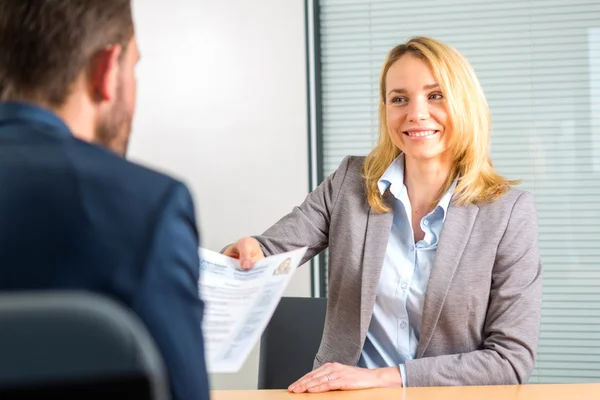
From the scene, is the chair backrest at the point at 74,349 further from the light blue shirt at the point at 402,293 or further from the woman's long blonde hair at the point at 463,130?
the woman's long blonde hair at the point at 463,130

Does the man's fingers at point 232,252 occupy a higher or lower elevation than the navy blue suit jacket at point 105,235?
lower

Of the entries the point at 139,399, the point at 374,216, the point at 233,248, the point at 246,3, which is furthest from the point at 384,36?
the point at 139,399

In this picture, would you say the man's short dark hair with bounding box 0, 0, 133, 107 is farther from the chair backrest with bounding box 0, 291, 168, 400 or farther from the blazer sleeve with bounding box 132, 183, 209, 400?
the chair backrest with bounding box 0, 291, 168, 400

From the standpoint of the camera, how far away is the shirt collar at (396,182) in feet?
8.05

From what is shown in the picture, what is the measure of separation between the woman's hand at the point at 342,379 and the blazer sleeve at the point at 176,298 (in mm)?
1071

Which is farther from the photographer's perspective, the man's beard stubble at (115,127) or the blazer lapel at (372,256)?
the blazer lapel at (372,256)

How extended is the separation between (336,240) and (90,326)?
1893 mm

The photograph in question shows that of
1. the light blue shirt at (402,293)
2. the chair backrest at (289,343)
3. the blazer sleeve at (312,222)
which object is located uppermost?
the blazer sleeve at (312,222)

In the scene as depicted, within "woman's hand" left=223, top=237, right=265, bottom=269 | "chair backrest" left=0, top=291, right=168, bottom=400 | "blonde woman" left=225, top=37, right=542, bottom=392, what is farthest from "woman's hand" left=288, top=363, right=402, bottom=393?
"chair backrest" left=0, top=291, right=168, bottom=400

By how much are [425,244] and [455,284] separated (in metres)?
0.17

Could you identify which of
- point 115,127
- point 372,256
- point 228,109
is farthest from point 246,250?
point 228,109

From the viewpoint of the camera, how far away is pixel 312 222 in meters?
2.60

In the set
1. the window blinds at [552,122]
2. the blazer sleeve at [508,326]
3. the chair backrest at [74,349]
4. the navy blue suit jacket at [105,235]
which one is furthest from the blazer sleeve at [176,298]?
the window blinds at [552,122]

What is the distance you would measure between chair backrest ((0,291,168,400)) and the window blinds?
11.3 ft
